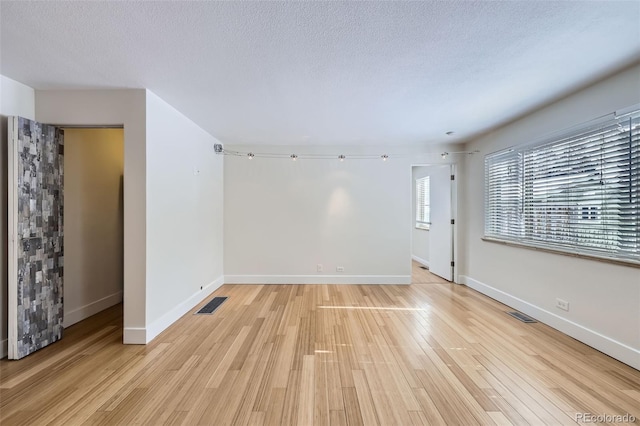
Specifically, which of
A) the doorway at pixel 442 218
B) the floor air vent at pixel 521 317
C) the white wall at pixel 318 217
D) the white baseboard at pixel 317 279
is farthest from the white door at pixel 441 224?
the floor air vent at pixel 521 317

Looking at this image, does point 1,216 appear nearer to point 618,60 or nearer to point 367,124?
point 367,124

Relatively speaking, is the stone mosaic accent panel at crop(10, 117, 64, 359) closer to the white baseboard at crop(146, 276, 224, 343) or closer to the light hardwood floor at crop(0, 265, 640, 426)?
the light hardwood floor at crop(0, 265, 640, 426)

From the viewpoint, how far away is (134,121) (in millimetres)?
2625

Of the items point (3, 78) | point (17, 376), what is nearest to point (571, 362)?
point (17, 376)

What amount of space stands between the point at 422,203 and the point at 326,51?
18.2 ft

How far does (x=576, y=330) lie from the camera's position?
2.68 meters

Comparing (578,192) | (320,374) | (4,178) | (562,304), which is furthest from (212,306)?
(578,192)

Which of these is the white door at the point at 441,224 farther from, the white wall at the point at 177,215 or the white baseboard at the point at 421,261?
the white wall at the point at 177,215

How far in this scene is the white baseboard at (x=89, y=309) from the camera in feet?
10.0

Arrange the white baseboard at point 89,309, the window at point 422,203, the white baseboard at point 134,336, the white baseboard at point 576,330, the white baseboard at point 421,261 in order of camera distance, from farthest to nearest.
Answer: the window at point 422,203, the white baseboard at point 421,261, the white baseboard at point 89,309, the white baseboard at point 134,336, the white baseboard at point 576,330

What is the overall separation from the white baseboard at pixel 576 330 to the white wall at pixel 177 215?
4310mm

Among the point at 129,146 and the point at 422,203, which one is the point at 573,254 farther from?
the point at 129,146

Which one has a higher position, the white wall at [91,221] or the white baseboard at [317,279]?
the white wall at [91,221]

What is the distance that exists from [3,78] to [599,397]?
5.43 meters
